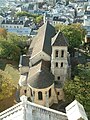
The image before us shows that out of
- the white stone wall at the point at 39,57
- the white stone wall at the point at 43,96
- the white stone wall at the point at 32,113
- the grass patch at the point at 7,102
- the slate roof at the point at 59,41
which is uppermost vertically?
the white stone wall at the point at 32,113

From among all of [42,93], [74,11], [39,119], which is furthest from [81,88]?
[74,11]

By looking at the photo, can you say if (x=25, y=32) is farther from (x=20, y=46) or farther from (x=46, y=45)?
(x=46, y=45)

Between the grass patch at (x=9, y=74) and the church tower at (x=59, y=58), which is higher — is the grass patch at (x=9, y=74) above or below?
below

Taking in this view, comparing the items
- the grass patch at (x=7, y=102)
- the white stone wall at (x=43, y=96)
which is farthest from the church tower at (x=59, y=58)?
the grass patch at (x=7, y=102)

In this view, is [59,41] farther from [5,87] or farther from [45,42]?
[5,87]

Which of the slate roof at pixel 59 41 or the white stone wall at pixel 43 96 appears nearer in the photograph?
the white stone wall at pixel 43 96

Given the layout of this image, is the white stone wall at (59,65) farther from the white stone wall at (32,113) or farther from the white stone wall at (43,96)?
the white stone wall at (32,113)

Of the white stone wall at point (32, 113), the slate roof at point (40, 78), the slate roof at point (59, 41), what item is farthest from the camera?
the slate roof at point (59, 41)
